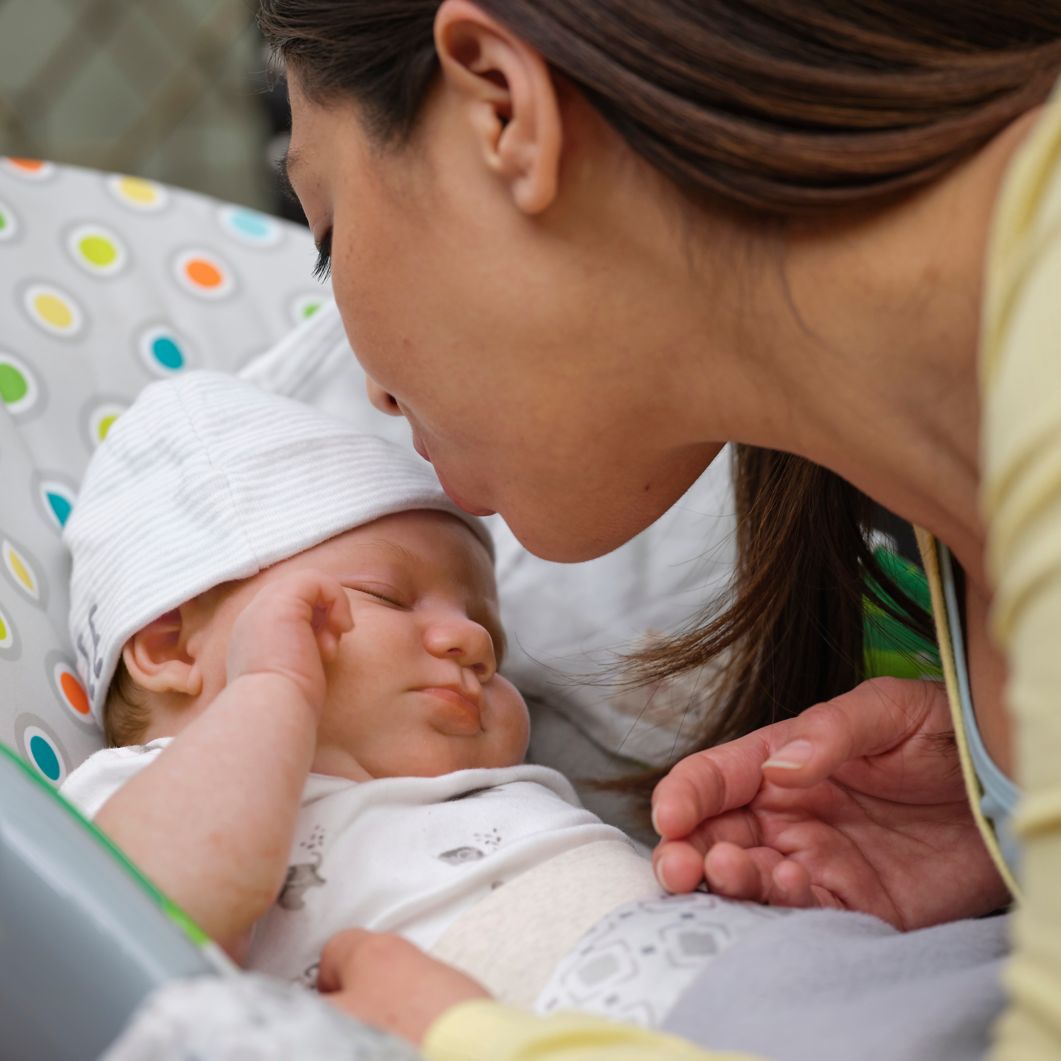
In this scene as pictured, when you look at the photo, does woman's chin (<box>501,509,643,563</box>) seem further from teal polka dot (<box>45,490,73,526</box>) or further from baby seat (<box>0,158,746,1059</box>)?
teal polka dot (<box>45,490,73,526</box>)

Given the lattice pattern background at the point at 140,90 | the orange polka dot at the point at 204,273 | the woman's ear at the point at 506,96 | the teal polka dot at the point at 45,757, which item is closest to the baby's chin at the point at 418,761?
the teal polka dot at the point at 45,757

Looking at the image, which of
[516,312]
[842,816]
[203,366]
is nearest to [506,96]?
[516,312]

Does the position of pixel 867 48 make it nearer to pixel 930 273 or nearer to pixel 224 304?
pixel 930 273

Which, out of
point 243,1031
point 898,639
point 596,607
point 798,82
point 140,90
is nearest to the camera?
point 243,1031

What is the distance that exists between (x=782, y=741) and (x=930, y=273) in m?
0.38

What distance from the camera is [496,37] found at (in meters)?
0.70

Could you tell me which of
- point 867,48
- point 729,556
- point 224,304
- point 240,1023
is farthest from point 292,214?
point 240,1023

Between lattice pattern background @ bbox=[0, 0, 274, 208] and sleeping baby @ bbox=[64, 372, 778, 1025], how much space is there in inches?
75.9

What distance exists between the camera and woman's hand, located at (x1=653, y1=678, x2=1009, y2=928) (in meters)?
0.86

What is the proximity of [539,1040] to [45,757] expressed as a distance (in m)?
0.61

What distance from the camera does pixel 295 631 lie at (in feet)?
3.06

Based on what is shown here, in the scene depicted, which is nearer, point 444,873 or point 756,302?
point 756,302

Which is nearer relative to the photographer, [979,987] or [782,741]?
[979,987]

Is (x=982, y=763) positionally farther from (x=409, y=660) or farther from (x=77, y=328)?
(x=77, y=328)
